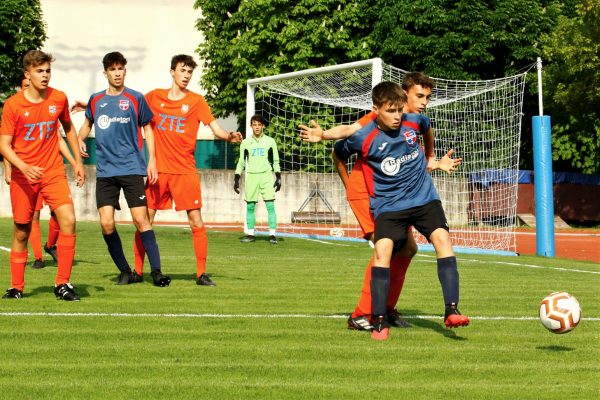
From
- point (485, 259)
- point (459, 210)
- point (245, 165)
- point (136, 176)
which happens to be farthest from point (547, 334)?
point (459, 210)

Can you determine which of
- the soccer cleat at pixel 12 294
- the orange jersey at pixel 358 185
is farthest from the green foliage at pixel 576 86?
the soccer cleat at pixel 12 294

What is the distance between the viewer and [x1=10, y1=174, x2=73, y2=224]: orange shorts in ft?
31.0

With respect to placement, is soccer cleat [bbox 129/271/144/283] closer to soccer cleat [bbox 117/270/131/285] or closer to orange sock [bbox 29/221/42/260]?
soccer cleat [bbox 117/270/131/285]

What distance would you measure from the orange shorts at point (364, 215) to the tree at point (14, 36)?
3603cm

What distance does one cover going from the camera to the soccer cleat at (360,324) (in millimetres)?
7926

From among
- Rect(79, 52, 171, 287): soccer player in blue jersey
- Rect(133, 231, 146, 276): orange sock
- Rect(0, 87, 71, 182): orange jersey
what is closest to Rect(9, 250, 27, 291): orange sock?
Rect(0, 87, 71, 182): orange jersey

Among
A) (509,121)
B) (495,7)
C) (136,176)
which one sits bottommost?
(136,176)

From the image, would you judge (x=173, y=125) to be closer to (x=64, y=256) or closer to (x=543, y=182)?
(x=64, y=256)

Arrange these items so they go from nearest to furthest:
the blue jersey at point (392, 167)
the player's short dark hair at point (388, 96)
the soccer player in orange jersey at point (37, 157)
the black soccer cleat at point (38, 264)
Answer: the player's short dark hair at point (388, 96) < the blue jersey at point (392, 167) < the soccer player in orange jersey at point (37, 157) < the black soccer cleat at point (38, 264)

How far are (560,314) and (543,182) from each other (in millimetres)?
12393

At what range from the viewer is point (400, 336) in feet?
25.0

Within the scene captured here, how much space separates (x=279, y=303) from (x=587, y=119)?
31.1m

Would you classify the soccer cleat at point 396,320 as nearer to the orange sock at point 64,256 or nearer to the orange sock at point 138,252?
the orange sock at point 64,256

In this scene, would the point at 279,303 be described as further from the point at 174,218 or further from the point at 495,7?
the point at 495,7
